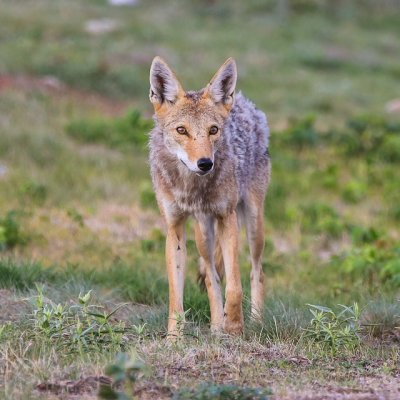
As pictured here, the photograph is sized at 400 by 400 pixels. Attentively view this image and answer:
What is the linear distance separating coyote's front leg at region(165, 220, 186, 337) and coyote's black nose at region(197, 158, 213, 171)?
985mm

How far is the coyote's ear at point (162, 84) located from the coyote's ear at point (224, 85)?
0.29m

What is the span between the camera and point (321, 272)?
8.65 metres

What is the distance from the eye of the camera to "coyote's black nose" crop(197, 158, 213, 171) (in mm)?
5188

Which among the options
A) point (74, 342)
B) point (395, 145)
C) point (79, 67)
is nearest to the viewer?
point (74, 342)

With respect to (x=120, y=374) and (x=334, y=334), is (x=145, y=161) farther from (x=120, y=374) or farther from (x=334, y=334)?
(x=120, y=374)

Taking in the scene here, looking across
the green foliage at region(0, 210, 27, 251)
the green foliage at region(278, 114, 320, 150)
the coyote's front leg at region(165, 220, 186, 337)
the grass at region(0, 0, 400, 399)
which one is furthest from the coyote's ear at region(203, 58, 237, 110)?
the green foliage at region(278, 114, 320, 150)

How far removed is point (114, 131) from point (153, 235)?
538 centimetres

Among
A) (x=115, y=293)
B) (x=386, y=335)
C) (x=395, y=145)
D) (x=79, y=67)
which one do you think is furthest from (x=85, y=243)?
(x=79, y=67)

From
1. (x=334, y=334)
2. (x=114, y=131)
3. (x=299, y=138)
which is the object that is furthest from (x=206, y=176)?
(x=299, y=138)

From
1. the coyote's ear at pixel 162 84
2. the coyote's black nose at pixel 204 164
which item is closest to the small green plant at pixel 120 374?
the coyote's black nose at pixel 204 164

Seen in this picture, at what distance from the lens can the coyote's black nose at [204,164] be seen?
5188 mm

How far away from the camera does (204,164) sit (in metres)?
5.19

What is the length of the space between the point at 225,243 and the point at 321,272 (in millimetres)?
3107

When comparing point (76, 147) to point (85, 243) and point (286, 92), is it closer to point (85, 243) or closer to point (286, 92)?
point (85, 243)
